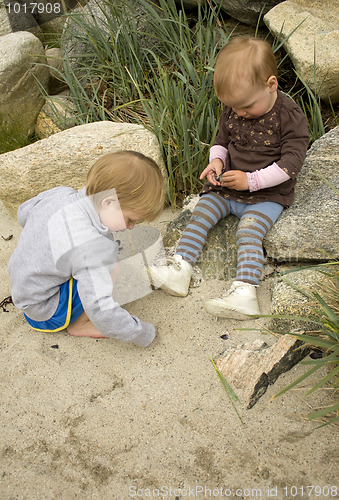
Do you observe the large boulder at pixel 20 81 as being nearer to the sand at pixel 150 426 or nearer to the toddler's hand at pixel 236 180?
the toddler's hand at pixel 236 180

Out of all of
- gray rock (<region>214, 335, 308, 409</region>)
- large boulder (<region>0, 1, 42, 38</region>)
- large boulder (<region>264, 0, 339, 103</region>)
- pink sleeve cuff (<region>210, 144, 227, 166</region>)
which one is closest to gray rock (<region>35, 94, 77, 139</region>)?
large boulder (<region>0, 1, 42, 38</region>)

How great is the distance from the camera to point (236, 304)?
2025 millimetres

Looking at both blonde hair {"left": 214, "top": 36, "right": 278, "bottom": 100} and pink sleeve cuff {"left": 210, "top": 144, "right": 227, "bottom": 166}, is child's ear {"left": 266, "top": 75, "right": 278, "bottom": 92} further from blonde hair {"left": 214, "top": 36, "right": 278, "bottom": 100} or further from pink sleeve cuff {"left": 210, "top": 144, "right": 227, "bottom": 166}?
pink sleeve cuff {"left": 210, "top": 144, "right": 227, "bottom": 166}

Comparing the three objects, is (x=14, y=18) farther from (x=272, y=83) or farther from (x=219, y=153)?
(x=272, y=83)

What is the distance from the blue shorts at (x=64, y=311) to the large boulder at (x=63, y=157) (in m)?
0.93

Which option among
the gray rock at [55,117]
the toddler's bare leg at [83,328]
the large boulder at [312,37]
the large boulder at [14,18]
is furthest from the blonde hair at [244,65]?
the large boulder at [14,18]

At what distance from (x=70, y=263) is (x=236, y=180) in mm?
919

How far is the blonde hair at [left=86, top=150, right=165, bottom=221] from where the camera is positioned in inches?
69.9

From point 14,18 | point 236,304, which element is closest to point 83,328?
point 236,304

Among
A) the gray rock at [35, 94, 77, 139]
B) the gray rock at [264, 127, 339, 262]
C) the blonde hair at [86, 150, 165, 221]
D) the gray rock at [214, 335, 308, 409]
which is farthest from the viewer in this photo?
the gray rock at [35, 94, 77, 139]

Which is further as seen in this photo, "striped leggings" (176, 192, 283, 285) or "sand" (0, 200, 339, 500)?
"striped leggings" (176, 192, 283, 285)

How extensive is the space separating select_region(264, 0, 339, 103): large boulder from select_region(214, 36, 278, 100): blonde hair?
85 centimetres

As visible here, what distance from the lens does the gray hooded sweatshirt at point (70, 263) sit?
5.74ft

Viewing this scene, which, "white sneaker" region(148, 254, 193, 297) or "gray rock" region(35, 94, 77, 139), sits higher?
"gray rock" region(35, 94, 77, 139)
